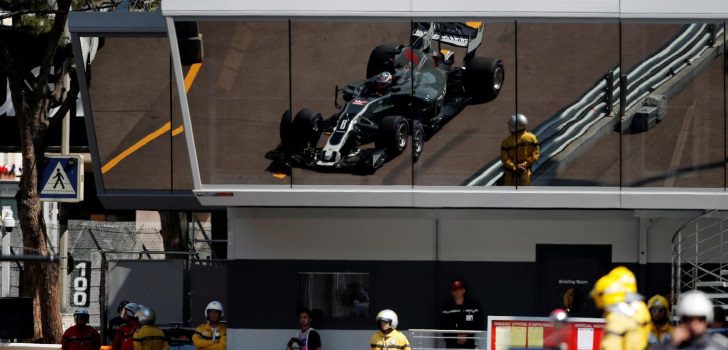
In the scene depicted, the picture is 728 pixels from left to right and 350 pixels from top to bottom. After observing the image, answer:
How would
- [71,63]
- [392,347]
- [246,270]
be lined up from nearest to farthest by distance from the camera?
[392,347], [246,270], [71,63]

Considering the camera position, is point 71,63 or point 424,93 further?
point 71,63

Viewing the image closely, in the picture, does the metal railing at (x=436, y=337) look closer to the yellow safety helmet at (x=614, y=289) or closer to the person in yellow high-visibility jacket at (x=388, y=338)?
the person in yellow high-visibility jacket at (x=388, y=338)

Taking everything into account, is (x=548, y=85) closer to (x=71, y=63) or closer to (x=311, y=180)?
(x=311, y=180)

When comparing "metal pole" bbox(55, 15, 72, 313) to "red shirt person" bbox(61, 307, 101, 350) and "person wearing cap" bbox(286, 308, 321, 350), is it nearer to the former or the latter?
"red shirt person" bbox(61, 307, 101, 350)

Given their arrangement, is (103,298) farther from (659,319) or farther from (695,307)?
(695,307)

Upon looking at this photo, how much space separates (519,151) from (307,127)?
3283mm

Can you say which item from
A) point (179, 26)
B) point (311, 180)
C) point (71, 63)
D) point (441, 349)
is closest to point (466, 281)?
point (441, 349)

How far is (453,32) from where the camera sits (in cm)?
2228

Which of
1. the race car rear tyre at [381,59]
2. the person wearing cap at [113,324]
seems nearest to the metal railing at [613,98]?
the race car rear tyre at [381,59]

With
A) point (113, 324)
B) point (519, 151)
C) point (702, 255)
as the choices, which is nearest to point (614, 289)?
point (519, 151)

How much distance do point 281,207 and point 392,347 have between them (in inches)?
149

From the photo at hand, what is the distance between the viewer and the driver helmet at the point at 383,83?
22.5 metres

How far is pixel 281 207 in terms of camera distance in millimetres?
23625

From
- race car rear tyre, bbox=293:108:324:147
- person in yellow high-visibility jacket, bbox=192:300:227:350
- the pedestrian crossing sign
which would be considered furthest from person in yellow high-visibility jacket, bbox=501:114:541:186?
the pedestrian crossing sign
